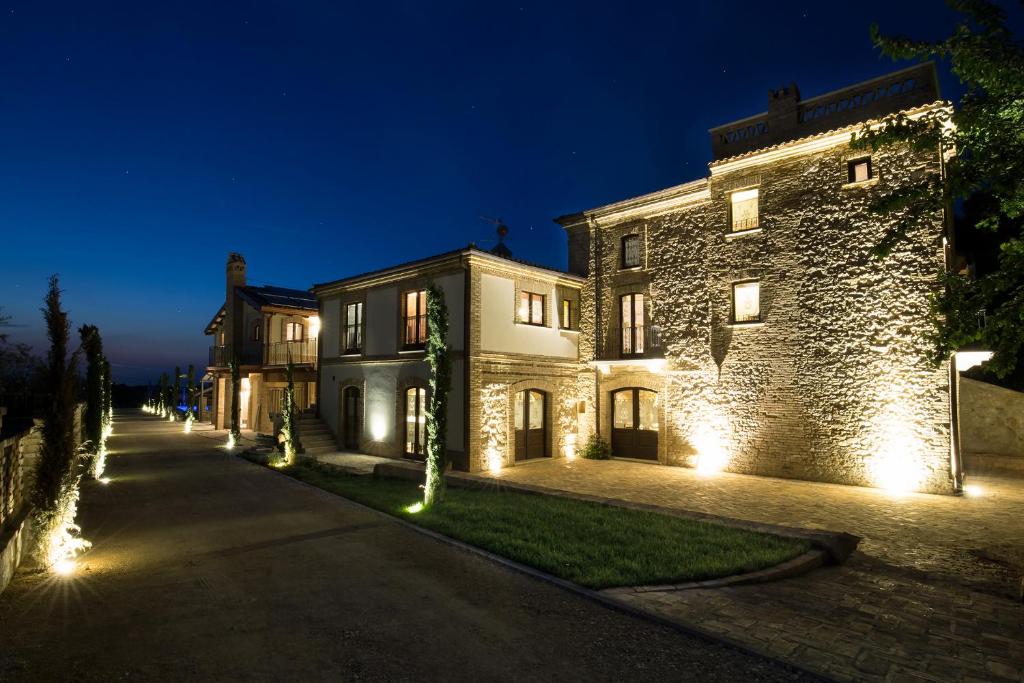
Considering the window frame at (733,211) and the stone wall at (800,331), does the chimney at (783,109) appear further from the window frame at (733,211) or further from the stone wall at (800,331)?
the window frame at (733,211)

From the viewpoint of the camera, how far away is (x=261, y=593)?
6031mm

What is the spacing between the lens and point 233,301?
2891cm

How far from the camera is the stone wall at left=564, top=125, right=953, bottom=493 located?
40.6ft

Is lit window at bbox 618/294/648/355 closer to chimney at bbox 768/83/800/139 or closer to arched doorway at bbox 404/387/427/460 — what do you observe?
chimney at bbox 768/83/800/139

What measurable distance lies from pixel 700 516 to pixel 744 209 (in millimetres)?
10350

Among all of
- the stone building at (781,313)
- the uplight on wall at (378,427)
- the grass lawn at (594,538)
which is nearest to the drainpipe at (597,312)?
the stone building at (781,313)

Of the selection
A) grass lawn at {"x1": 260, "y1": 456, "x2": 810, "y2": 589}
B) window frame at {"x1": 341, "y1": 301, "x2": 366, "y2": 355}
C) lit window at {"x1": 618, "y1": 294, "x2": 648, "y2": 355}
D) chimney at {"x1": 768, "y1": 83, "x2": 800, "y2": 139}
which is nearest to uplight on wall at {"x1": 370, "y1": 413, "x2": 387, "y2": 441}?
window frame at {"x1": 341, "y1": 301, "x2": 366, "y2": 355}

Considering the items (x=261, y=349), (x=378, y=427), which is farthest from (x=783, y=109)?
(x=261, y=349)

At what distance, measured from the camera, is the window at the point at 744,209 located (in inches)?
600

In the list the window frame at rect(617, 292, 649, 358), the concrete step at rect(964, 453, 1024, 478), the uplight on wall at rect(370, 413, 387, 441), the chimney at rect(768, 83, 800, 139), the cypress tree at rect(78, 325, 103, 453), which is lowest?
the concrete step at rect(964, 453, 1024, 478)

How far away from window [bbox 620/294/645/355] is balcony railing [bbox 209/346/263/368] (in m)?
19.3

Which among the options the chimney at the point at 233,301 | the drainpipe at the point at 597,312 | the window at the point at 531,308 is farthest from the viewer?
the chimney at the point at 233,301

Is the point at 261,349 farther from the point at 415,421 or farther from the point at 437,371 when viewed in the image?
the point at 437,371

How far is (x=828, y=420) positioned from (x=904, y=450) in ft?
5.52
